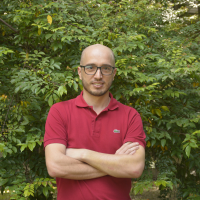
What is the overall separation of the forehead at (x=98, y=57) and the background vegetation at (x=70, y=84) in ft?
1.98

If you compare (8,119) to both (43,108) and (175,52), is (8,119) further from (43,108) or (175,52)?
(175,52)

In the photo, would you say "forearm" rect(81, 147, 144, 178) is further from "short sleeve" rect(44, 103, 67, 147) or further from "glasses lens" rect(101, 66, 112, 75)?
"glasses lens" rect(101, 66, 112, 75)

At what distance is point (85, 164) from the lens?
202cm

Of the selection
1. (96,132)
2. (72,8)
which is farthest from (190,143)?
(72,8)

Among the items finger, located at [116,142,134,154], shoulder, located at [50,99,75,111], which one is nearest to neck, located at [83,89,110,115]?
shoulder, located at [50,99,75,111]

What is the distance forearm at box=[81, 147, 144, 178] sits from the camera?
200 centimetres

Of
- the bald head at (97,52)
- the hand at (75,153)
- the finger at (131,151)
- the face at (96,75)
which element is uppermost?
the bald head at (97,52)

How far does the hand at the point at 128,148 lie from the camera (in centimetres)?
213

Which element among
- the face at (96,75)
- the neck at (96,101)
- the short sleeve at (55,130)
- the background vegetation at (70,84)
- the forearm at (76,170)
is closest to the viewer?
the forearm at (76,170)

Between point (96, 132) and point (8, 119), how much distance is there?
1545 mm

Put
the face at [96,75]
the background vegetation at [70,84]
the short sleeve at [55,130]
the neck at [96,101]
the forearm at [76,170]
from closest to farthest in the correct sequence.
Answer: the forearm at [76,170], the short sleeve at [55,130], the face at [96,75], the neck at [96,101], the background vegetation at [70,84]

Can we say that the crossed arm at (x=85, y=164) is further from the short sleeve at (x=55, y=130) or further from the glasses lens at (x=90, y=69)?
the glasses lens at (x=90, y=69)

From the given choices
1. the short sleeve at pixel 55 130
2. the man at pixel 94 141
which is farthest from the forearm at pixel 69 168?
the short sleeve at pixel 55 130

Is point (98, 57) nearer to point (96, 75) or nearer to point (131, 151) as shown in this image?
point (96, 75)
